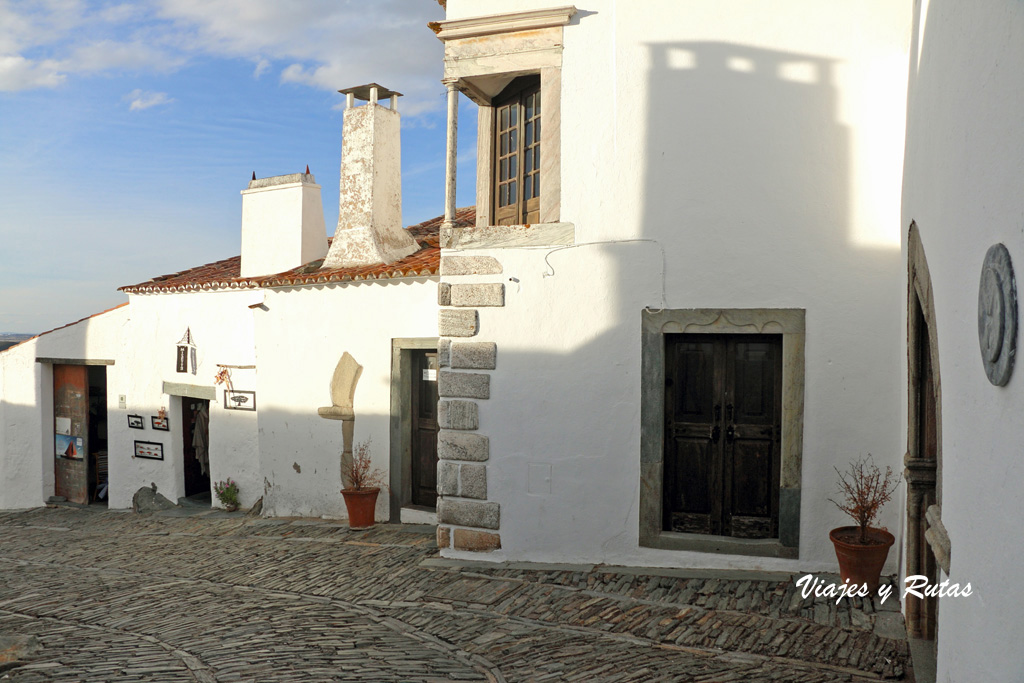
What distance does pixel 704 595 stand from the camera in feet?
18.8

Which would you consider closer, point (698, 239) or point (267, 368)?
point (698, 239)

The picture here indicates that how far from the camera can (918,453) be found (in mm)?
4723

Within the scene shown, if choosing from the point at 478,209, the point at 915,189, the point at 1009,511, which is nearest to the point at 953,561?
the point at 1009,511

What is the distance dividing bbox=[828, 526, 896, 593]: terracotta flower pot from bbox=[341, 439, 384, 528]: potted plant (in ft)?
16.0

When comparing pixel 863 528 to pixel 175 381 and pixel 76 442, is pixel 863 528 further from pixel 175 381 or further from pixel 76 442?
pixel 76 442

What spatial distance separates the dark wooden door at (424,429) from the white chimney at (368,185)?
5.26ft

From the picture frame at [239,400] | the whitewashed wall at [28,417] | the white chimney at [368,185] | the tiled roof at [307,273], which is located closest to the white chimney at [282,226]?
the tiled roof at [307,273]

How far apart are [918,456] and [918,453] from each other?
0.03 meters

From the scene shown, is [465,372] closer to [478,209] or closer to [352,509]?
[478,209]

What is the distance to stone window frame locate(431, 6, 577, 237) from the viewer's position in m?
6.61

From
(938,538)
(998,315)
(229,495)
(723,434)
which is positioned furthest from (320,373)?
(998,315)

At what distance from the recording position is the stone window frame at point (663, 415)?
238 inches

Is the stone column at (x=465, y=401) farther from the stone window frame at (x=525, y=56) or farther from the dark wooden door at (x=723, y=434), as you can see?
the dark wooden door at (x=723, y=434)

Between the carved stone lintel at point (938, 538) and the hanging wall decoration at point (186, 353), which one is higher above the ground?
the hanging wall decoration at point (186, 353)
